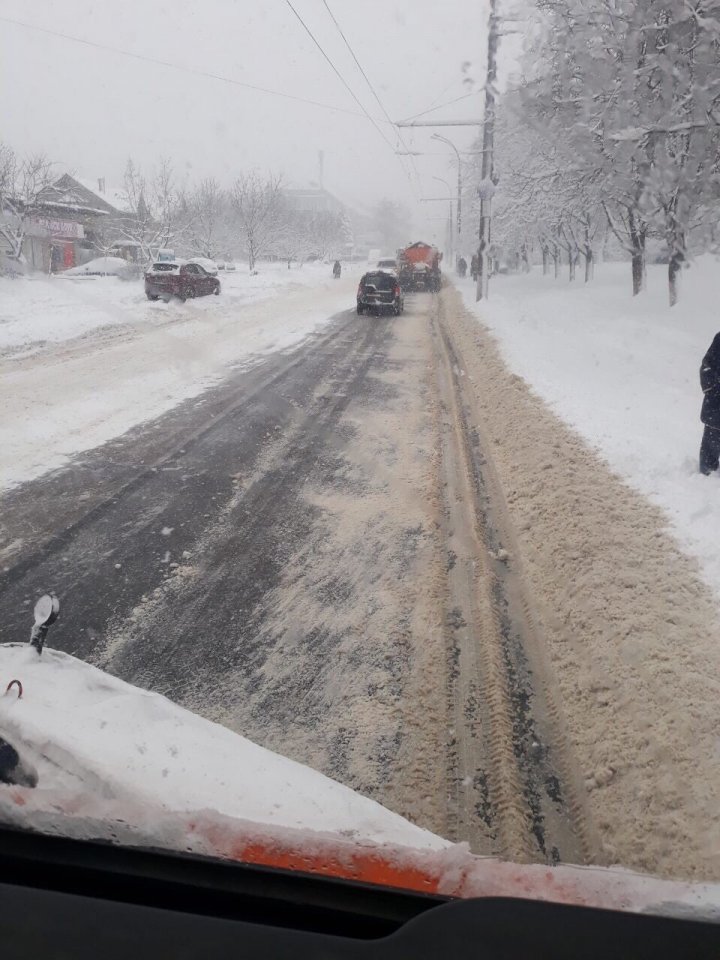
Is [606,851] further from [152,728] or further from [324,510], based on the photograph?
[324,510]

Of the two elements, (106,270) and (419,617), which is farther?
(106,270)

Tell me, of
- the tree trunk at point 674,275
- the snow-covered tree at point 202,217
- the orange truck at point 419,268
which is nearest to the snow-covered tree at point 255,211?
the snow-covered tree at point 202,217

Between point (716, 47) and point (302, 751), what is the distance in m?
11.7

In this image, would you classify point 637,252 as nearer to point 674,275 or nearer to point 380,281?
point 674,275

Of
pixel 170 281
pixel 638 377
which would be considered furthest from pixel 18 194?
pixel 638 377

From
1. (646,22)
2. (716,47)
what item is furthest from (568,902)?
(646,22)

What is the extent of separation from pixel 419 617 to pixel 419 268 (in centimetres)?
3491

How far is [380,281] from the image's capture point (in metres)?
23.2

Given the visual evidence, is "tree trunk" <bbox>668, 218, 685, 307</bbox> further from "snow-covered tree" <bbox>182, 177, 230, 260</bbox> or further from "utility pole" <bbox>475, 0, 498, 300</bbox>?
"snow-covered tree" <bbox>182, 177, 230, 260</bbox>

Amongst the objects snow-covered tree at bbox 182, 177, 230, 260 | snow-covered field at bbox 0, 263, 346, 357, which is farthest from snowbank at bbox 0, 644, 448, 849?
snow-covered tree at bbox 182, 177, 230, 260

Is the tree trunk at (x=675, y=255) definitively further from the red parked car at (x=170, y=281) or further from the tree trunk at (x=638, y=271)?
the red parked car at (x=170, y=281)

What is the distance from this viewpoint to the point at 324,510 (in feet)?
18.8

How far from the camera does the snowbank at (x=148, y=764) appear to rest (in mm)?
1802

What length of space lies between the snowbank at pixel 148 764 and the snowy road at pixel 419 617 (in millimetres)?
742
